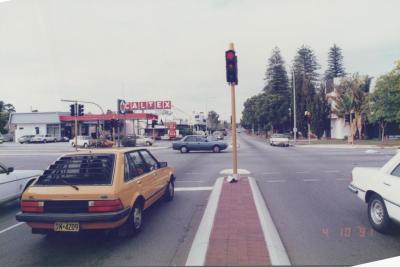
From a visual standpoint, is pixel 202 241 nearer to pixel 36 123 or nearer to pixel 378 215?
pixel 378 215

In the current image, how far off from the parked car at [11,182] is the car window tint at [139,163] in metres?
3.33

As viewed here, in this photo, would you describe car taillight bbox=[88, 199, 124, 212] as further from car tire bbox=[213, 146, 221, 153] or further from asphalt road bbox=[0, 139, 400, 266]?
car tire bbox=[213, 146, 221, 153]

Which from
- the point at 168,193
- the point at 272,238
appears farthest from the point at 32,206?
the point at 272,238

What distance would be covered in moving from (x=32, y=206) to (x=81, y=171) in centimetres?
93

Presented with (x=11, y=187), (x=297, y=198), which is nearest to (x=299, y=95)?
(x=297, y=198)

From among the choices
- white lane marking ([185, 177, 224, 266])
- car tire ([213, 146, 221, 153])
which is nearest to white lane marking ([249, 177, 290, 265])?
white lane marking ([185, 177, 224, 266])

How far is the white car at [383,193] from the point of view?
4832 millimetres

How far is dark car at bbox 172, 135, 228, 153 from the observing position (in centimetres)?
2453

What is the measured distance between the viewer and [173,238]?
521cm

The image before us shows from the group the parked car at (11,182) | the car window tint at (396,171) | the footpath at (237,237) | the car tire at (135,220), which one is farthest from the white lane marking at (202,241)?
the parked car at (11,182)

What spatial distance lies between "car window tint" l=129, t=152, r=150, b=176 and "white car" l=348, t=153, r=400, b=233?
4.22m

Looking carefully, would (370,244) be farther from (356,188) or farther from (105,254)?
(105,254)

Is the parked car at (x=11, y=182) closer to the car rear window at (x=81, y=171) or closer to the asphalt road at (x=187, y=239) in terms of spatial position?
the asphalt road at (x=187, y=239)

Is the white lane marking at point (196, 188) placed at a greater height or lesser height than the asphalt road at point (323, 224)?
lesser
